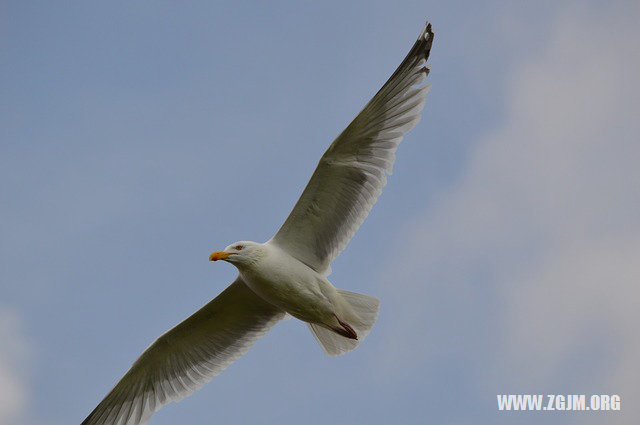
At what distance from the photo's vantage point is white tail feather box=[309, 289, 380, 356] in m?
11.6

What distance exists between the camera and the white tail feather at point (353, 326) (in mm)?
11648

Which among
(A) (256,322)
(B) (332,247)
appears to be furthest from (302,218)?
(A) (256,322)

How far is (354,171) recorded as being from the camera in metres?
11.5

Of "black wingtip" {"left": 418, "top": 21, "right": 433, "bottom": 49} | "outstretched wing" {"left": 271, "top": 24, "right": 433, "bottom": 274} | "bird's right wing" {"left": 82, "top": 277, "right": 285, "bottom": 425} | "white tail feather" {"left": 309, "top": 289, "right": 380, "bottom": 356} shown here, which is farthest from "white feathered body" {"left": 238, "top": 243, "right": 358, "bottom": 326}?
"black wingtip" {"left": 418, "top": 21, "right": 433, "bottom": 49}

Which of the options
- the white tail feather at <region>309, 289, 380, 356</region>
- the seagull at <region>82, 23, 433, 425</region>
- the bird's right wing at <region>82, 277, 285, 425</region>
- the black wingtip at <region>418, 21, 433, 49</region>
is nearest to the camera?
the black wingtip at <region>418, 21, 433, 49</region>

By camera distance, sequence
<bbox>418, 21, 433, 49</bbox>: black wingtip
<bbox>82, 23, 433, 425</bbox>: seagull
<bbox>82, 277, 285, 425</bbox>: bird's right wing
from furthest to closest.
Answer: <bbox>82, 277, 285, 425</bbox>: bird's right wing, <bbox>82, 23, 433, 425</bbox>: seagull, <bbox>418, 21, 433, 49</bbox>: black wingtip

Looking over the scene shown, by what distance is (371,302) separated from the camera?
11.7 m

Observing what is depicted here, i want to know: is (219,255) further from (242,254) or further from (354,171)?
(354,171)

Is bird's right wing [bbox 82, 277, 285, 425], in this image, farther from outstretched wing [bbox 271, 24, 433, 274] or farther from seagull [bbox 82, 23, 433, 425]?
outstretched wing [bbox 271, 24, 433, 274]

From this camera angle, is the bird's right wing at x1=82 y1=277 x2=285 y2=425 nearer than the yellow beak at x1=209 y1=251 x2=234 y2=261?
No

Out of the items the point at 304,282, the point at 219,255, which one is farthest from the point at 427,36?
the point at 219,255

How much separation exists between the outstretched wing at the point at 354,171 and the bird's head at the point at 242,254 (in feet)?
1.30

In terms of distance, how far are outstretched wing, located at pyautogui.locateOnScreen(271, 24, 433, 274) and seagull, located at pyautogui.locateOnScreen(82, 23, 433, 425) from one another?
1 centimetres

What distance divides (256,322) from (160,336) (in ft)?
3.83
